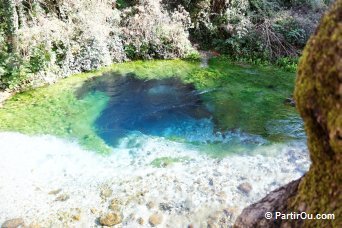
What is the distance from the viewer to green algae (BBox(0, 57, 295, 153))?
908cm

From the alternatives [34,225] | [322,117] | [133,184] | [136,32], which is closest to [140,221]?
[133,184]

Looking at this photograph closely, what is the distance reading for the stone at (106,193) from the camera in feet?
21.8

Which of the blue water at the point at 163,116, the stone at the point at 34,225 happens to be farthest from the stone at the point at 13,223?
the blue water at the point at 163,116

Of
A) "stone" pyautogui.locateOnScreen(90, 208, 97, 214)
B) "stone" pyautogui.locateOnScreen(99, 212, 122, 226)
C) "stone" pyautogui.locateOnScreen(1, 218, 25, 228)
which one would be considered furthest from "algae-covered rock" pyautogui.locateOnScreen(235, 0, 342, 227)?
"stone" pyautogui.locateOnScreen(1, 218, 25, 228)

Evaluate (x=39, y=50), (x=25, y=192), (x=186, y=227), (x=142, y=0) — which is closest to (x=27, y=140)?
(x=25, y=192)

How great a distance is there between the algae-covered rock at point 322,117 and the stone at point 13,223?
5179mm

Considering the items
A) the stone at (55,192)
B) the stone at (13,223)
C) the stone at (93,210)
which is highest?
the stone at (55,192)

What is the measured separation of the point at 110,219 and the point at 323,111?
5012 millimetres

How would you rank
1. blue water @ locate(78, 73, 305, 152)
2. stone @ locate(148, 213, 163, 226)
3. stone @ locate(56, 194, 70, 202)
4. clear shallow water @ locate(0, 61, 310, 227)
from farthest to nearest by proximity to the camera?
1. blue water @ locate(78, 73, 305, 152)
2. stone @ locate(56, 194, 70, 202)
3. clear shallow water @ locate(0, 61, 310, 227)
4. stone @ locate(148, 213, 163, 226)

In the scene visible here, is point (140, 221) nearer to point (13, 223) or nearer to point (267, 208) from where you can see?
Answer: point (13, 223)

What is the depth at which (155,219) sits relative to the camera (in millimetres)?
6062

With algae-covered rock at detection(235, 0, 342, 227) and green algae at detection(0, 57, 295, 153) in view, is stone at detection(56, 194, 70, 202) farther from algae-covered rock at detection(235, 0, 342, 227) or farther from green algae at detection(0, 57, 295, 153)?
algae-covered rock at detection(235, 0, 342, 227)

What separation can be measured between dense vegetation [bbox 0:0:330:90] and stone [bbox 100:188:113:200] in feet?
19.1

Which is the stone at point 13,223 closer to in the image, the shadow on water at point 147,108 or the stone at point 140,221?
the stone at point 140,221
